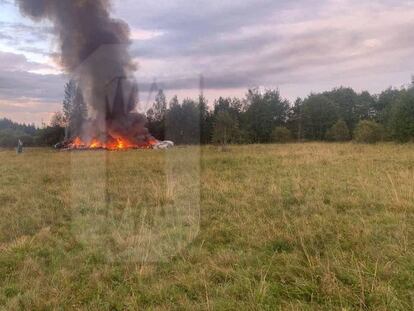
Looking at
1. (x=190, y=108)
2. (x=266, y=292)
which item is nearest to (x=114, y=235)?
(x=266, y=292)

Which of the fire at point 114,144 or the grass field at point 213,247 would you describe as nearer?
the grass field at point 213,247

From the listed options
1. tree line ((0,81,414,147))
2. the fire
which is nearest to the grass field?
the fire

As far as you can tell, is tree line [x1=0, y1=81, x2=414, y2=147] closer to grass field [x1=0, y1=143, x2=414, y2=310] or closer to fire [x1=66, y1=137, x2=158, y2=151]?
fire [x1=66, y1=137, x2=158, y2=151]

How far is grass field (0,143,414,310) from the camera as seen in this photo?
441cm

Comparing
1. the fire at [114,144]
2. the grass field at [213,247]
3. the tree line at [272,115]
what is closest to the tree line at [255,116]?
the tree line at [272,115]

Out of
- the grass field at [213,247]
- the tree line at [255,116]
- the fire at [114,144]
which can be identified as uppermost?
the tree line at [255,116]

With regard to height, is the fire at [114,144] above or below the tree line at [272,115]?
below

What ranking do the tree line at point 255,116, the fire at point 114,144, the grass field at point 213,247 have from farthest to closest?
the tree line at point 255,116, the fire at point 114,144, the grass field at point 213,247

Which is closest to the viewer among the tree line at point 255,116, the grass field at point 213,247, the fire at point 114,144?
the grass field at point 213,247

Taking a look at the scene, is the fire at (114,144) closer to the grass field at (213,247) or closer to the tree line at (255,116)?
the tree line at (255,116)

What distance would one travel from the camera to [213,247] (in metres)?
6.24

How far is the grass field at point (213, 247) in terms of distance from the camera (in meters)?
4.41

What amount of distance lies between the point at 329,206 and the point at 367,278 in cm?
Result: 401

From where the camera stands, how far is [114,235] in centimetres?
686
